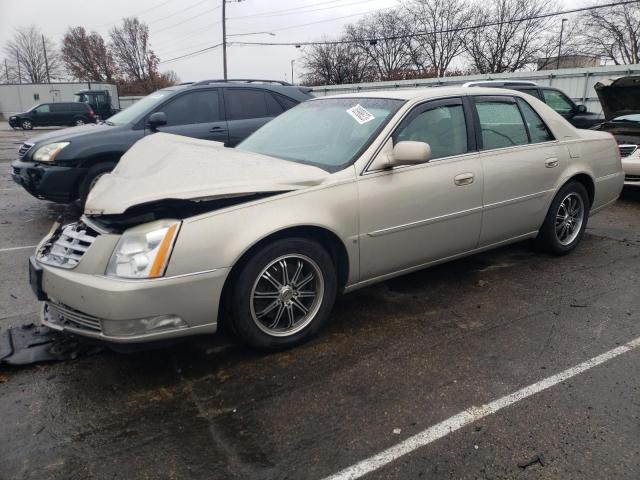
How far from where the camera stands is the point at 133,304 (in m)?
2.51

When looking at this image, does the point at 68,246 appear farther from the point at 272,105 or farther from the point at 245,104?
the point at 272,105

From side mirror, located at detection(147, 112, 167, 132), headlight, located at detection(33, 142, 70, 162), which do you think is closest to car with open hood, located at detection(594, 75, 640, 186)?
side mirror, located at detection(147, 112, 167, 132)

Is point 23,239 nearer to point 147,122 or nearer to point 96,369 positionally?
point 147,122

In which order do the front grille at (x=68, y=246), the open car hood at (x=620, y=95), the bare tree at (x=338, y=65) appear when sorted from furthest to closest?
the bare tree at (x=338, y=65), the open car hood at (x=620, y=95), the front grille at (x=68, y=246)

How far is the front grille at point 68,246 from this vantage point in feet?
9.00

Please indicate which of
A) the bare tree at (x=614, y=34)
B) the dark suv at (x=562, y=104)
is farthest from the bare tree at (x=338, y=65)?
the dark suv at (x=562, y=104)

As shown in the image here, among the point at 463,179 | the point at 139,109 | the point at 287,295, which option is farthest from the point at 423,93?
the point at 139,109

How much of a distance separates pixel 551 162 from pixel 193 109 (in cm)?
479

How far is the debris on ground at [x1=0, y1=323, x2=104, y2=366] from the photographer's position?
301 centimetres

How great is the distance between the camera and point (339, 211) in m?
3.15

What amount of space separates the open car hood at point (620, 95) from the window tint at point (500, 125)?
5394 mm

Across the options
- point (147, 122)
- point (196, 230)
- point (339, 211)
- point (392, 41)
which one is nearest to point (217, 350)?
point (196, 230)

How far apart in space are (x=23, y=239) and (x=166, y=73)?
67.6m

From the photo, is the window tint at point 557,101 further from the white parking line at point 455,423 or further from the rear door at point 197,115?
the white parking line at point 455,423
